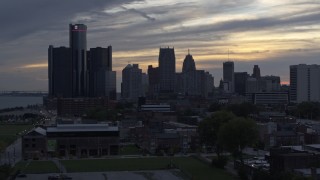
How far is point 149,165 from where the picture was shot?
87.0ft

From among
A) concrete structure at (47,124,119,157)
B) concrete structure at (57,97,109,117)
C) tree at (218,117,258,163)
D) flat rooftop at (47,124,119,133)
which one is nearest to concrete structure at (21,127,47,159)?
concrete structure at (47,124,119,157)

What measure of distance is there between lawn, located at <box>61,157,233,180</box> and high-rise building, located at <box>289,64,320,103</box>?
63.1m

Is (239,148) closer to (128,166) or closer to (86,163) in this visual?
(128,166)

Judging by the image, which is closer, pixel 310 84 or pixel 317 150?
pixel 317 150

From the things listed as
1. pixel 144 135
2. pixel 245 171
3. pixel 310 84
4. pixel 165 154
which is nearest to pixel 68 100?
pixel 310 84

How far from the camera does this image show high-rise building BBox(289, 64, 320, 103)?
88.9m

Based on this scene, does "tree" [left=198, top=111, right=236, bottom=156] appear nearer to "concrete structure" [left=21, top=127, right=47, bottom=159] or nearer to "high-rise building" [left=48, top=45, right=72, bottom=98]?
"concrete structure" [left=21, top=127, right=47, bottom=159]

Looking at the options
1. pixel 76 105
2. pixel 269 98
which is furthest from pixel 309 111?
pixel 269 98

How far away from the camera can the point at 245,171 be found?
21562mm

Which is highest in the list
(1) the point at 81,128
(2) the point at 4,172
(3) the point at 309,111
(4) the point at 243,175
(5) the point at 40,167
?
(1) the point at 81,128

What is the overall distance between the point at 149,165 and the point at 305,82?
219 feet

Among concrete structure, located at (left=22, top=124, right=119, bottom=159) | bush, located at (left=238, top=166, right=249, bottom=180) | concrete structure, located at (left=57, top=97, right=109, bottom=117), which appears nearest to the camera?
bush, located at (left=238, top=166, right=249, bottom=180)

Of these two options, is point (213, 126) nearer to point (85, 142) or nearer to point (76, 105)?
point (85, 142)

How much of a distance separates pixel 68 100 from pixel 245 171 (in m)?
58.4
